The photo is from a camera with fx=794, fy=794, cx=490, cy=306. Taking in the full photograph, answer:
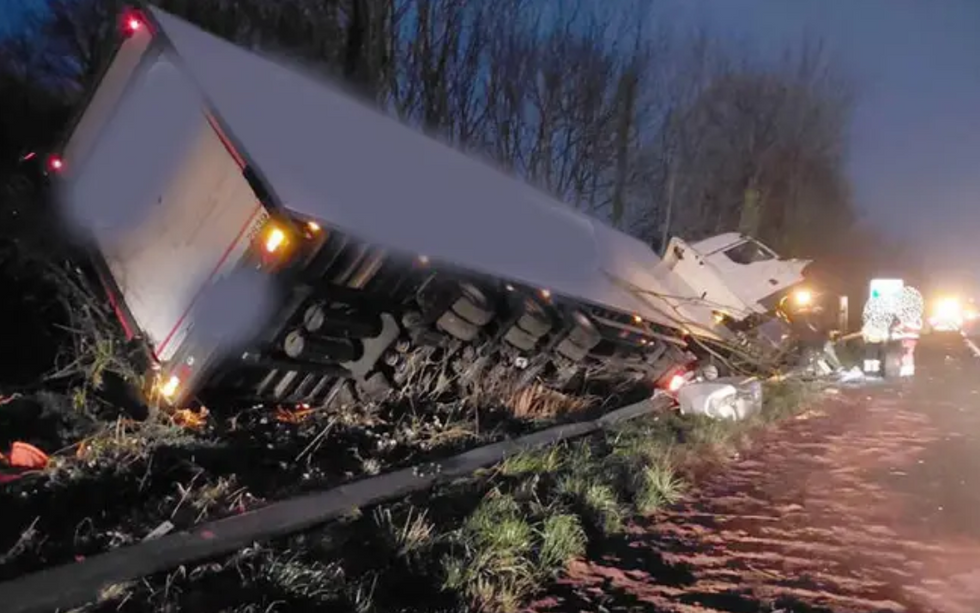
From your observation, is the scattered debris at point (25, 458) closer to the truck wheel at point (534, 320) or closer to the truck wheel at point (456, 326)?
the truck wheel at point (456, 326)

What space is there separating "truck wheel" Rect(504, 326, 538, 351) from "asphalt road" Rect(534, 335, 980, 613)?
1938 millimetres

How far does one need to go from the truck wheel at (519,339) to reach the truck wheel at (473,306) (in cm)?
58

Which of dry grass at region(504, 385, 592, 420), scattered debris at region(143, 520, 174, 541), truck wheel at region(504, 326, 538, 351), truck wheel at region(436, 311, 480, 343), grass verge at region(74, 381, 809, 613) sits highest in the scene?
truck wheel at region(504, 326, 538, 351)

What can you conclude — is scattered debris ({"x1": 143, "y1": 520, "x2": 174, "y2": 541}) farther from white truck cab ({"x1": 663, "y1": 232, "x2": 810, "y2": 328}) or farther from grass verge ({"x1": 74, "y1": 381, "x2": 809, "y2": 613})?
white truck cab ({"x1": 663, "y1": 232, "x2": 810, "y2": 328})

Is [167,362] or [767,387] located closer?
[167,362]

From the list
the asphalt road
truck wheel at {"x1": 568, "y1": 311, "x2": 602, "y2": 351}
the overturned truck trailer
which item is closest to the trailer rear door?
the overturned truck trailer

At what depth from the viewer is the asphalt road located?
381 cm

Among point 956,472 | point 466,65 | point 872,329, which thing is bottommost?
point 956,472

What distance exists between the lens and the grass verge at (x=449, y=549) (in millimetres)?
3150

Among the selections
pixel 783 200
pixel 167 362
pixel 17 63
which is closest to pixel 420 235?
pixel 167 362

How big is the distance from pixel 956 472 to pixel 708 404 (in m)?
2.48

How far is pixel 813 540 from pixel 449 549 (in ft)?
7.78

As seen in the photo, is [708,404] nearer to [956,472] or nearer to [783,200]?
[956,472]

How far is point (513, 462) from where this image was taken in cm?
556
